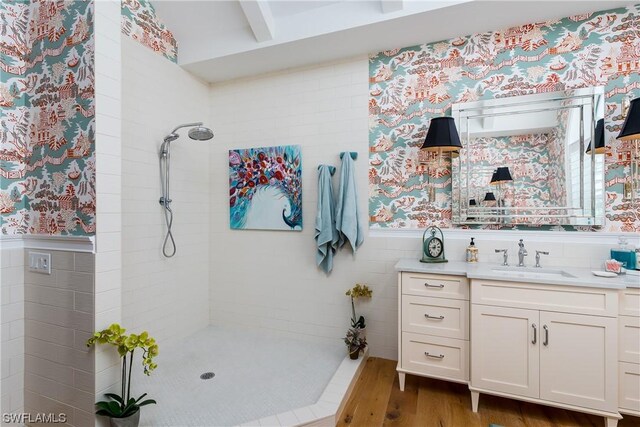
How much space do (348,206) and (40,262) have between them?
6.68 feet

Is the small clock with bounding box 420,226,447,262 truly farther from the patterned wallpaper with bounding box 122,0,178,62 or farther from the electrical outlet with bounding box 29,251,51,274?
the patterned wallpaper with bounding box 122,0,178,62

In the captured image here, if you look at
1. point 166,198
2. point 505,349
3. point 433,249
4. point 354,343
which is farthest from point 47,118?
point 505,349

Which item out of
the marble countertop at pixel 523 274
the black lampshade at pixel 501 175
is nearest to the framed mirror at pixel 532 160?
the black lampshade at pixel 501 175

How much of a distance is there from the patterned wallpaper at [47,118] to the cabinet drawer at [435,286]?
188 centimetres

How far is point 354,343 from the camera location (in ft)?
7.96

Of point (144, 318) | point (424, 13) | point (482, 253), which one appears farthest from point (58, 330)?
point (424, 13)

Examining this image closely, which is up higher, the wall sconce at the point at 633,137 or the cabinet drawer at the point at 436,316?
the wall sconce at the point at 633,137

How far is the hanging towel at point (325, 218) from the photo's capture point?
2637 millimetres

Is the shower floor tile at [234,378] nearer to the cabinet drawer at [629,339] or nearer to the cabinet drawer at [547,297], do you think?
the cabinet drawer at [547,297]

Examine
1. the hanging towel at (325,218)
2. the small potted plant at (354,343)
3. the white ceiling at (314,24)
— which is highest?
the white ceiling at (314,24)

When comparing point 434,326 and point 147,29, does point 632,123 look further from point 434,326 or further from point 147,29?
point 147,29

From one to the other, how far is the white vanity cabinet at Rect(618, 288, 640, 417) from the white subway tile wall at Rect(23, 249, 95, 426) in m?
2.81

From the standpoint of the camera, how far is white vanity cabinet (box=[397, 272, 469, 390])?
197cm

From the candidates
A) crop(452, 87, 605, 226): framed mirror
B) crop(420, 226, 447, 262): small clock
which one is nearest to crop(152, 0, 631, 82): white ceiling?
crop(452, 87, 605, 226): framed mirror
